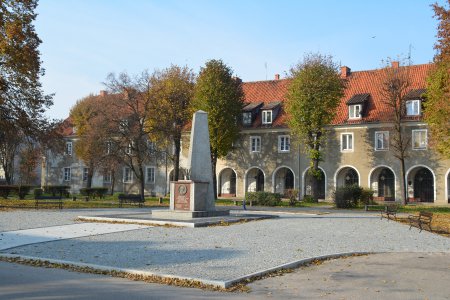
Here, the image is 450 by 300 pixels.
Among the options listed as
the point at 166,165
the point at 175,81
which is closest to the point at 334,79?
the point at 175,81

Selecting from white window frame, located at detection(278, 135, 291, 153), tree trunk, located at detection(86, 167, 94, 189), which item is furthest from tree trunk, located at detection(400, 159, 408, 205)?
tree trunk, located at detection(86, 167, 94, 189)

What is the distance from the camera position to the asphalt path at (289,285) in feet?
28.0

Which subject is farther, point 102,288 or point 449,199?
point 449,199

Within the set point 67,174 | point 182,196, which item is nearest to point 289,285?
point 182,196

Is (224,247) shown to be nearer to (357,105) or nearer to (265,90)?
(357,105)

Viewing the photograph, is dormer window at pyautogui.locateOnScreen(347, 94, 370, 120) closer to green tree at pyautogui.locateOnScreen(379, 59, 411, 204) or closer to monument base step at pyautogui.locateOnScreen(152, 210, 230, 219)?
green tree at pyautogui.locateOnScreen(379, 59, 411, 204)

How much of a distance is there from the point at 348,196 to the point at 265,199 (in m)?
6.26

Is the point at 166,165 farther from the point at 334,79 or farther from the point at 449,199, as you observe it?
the point at 449,199

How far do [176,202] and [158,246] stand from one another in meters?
8.97

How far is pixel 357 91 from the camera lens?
159 feet

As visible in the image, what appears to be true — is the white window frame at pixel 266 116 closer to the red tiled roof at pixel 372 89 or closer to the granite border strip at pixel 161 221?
the red tiled roof at pixel 372 89

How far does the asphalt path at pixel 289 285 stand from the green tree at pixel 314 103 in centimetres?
3099

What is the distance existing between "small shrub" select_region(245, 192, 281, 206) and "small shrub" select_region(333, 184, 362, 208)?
481 cm

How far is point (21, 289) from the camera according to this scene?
8742mm
